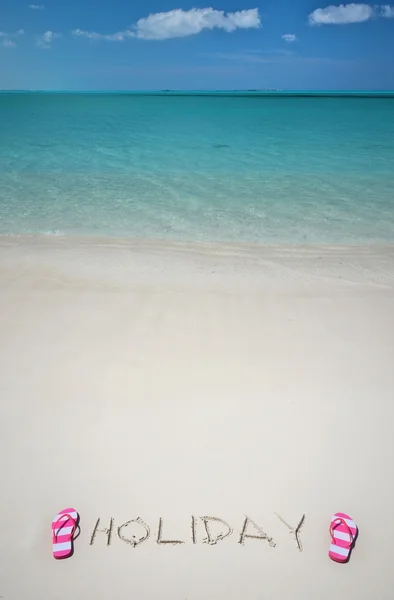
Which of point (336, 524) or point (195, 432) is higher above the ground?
point (195, 432)

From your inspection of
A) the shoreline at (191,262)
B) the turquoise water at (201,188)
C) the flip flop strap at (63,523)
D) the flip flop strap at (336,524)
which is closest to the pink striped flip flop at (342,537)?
the flip flop strap at (336,524)

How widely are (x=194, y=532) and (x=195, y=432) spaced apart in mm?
857

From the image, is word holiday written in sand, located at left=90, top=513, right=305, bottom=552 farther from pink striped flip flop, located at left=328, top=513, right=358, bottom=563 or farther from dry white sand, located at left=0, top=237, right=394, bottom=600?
pink striped flip flop, located at left=328, top=513, right=358, bottom=563

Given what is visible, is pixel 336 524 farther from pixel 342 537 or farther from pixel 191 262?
pixel 191 262

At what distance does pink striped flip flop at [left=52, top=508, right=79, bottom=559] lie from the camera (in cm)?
255

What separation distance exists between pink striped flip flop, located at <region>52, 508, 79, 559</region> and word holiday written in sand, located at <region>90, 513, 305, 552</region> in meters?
0.14

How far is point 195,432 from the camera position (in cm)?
344

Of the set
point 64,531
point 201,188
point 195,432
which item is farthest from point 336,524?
point 201,188

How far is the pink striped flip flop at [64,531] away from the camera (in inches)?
100

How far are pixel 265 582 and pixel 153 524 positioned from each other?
0.80 meters

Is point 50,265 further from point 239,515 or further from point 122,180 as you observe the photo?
point 122,180

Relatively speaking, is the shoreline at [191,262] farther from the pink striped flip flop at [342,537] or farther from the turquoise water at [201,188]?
the pink striped flip flop at [342,537]

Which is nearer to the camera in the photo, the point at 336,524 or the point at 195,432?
the point at 336,524

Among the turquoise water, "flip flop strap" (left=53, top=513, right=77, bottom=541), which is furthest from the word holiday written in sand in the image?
the turquoise water
